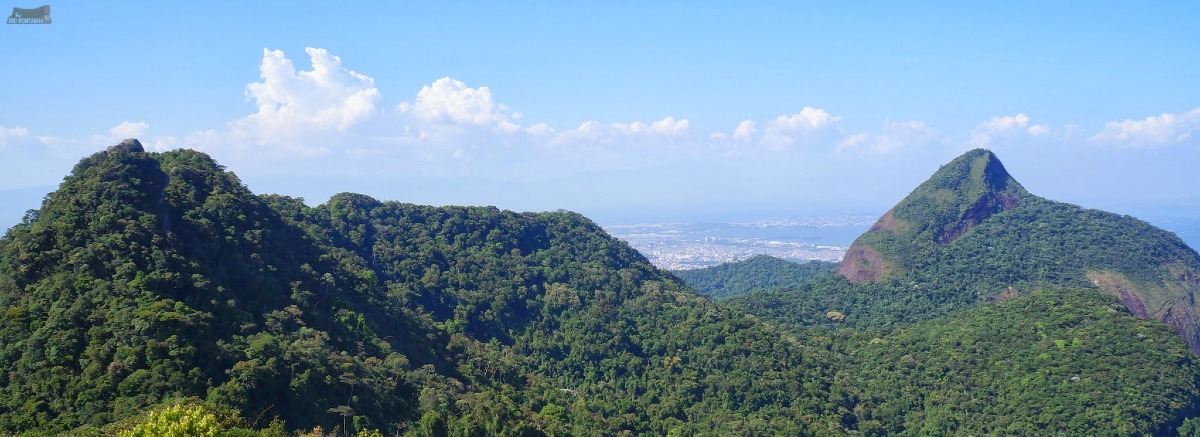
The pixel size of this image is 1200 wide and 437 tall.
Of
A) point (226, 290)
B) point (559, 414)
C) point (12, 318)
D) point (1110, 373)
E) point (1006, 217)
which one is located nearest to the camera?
point (12, 318)

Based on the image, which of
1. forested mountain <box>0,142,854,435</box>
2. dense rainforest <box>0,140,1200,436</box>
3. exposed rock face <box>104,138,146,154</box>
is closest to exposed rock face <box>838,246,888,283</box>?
dense rainforest <box>0,140,1200,436</box>

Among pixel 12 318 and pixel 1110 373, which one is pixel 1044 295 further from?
pixel 12 318

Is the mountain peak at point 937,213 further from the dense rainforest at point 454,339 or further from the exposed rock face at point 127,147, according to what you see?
the exposed rock face at point 127,147

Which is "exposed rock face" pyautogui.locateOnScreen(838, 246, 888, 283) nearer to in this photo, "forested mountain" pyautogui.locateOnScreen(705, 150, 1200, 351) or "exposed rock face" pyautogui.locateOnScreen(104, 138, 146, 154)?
"forested mountain" pyautogui.locateOnScreen(705, 150, 1200, 351)

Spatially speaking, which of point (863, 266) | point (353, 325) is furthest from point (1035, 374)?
point (353, 325)

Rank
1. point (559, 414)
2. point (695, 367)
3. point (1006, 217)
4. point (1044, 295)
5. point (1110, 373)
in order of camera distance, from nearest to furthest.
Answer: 1. point (559, 414)
2. point (1110, 373)
3. point (695, 367)
4. point (1044, 295)
5. point (1006, 217)

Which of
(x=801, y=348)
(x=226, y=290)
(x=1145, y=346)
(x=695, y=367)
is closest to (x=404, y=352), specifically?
(x=226, y=290)

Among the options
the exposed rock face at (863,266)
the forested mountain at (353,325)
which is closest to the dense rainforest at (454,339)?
the forested mountain at (353,325)

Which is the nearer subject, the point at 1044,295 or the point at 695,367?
the point at 695,367
